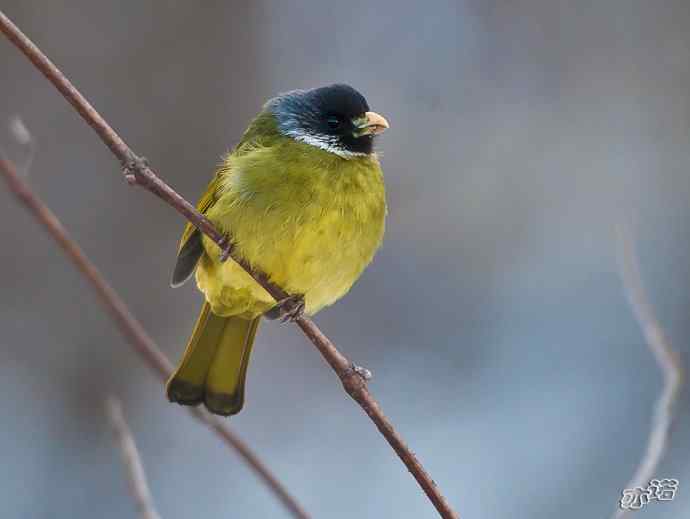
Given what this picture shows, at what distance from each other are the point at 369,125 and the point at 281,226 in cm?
63

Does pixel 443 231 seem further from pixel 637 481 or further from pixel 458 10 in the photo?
pixel 637 481

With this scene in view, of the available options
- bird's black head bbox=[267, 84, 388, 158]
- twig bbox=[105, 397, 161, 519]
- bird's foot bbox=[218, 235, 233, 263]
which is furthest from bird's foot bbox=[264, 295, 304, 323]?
twig bbox=[105, 397, 161, 519]

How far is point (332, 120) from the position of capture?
12.7 ft

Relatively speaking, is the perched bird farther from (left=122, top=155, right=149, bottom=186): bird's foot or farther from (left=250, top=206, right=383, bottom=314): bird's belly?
(left=122, top=155, right=149, bottom=186): bird's foot

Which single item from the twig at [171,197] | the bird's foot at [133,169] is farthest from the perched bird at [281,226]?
the bird's foot at [133,169]

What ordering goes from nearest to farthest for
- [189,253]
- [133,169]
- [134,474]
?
[133,169]
[134,474]
[189,253]

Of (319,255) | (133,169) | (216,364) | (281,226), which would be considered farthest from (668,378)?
(216,364)

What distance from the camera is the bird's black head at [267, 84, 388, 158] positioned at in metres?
3.80

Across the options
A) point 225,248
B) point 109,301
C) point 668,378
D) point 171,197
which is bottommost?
point 109,301

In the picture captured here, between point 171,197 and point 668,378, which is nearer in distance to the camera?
point 171,197

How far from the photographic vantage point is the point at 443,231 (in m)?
6.22

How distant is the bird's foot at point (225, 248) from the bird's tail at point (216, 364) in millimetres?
474

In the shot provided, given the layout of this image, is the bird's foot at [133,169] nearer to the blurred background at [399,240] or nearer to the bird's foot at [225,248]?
the bird's foot at [225,248]

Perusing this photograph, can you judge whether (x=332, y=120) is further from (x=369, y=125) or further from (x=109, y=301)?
(x=109, y=301)
